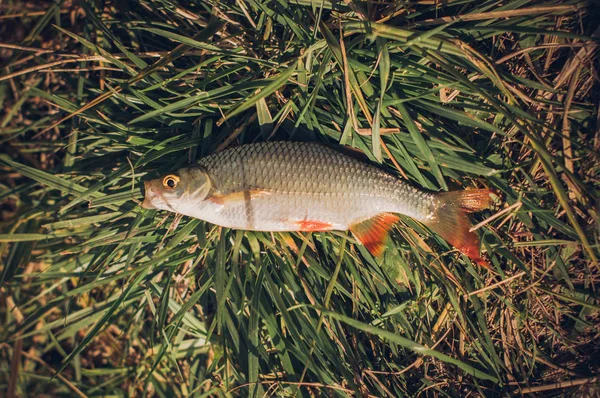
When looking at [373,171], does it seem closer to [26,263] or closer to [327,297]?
[327,297]

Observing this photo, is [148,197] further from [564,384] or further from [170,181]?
[564,384]

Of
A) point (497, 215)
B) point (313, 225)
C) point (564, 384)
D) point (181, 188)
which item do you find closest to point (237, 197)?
point (181, 188)

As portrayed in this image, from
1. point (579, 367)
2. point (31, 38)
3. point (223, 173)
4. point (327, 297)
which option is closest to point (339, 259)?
point (327, 297)

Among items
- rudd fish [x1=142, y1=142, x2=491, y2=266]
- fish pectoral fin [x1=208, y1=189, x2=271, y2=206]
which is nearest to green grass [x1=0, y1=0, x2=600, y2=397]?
rudd fish [x1=142, y1=142, x2=491, y2=266]

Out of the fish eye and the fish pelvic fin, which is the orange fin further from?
the fish eye

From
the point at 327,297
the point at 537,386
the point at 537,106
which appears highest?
the point at 537,106

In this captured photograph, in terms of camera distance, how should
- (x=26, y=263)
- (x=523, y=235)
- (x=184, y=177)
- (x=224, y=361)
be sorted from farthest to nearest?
(x=26, y=263) → (x=224, y=361) → (x=523, y=235) → (x=184, y=177)

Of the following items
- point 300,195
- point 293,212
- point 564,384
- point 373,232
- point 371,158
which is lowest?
point 564,384
